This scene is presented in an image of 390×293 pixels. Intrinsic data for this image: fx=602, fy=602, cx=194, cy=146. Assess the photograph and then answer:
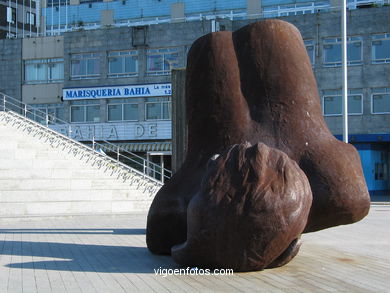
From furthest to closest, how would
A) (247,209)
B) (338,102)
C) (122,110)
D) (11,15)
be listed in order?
1. (11,15)
2. (122,110)
3. (338,102)
4. (247,209)

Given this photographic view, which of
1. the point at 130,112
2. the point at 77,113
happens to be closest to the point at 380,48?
the point at 130,112

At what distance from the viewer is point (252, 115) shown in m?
9.35

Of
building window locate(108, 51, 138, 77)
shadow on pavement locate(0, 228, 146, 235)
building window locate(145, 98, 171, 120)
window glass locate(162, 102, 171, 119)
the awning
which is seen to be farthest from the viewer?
building window locate(108, 51, 138, 77)

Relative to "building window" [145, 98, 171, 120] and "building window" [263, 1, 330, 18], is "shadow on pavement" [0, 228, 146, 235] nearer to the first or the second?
"building window" [145, 98, 171, 120]

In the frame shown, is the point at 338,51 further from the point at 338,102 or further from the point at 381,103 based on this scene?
the point at 381,103

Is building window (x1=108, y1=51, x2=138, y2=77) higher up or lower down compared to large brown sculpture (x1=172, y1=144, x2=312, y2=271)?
higher up

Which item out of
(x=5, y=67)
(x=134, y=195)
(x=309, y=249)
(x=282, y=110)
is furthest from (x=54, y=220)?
(x=5, y=67)

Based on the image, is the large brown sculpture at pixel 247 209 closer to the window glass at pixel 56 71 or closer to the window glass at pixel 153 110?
the window glass at pixel 153 110

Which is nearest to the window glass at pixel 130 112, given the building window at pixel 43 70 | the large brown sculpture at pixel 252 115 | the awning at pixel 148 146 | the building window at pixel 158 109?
the building window at pixel 158 109

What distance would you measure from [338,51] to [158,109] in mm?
11334

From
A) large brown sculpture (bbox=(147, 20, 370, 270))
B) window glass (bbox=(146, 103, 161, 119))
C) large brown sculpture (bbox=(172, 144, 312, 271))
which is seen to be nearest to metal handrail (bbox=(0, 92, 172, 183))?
window glass (bbox=(146, 103, 161, 119))

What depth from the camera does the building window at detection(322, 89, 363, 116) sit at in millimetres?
33938

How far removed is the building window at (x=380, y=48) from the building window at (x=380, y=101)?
1697 mm

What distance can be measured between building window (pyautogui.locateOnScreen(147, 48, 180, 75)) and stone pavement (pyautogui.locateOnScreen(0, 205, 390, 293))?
917 inches
